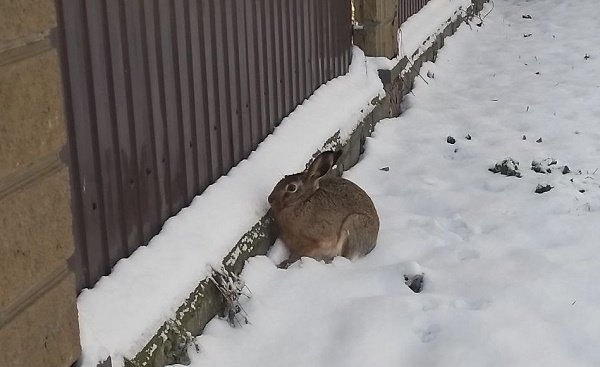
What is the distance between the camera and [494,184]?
602cm

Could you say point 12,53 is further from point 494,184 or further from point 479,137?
point 479,137

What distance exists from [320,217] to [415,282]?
0.64 m

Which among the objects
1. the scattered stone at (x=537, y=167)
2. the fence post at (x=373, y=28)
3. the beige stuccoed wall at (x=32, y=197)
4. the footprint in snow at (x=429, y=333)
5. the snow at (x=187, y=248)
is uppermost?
the beige stuccoed wall at (x=32, y=197)

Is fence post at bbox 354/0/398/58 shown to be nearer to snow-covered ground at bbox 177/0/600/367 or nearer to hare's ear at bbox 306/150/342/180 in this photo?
snow-covered ground at bbox 177/0/600/367

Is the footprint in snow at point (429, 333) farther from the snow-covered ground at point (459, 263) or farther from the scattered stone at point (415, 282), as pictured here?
the scattered stone at point (415, 282)

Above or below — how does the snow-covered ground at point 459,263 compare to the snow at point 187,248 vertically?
below

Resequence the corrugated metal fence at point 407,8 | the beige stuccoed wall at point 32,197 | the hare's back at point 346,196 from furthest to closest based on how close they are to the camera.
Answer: the corrugated metal fence at point 407,8
the hare's back at point 346,196
the beige stuccoed wall at point 32,197

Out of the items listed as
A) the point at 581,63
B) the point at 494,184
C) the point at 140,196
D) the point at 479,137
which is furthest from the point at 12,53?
the point at 581,63

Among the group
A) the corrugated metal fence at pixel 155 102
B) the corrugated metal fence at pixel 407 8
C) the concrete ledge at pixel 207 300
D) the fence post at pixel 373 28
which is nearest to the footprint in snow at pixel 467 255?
the concrete ledge at pixel 207 300

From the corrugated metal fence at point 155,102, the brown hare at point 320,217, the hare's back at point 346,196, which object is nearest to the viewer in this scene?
the corrugated metal fence at point 155,102

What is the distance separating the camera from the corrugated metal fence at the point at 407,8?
9211 mm

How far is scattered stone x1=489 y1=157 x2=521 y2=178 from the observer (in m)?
6.21

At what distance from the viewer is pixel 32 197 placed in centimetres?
260

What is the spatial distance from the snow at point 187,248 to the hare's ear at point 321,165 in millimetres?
239
